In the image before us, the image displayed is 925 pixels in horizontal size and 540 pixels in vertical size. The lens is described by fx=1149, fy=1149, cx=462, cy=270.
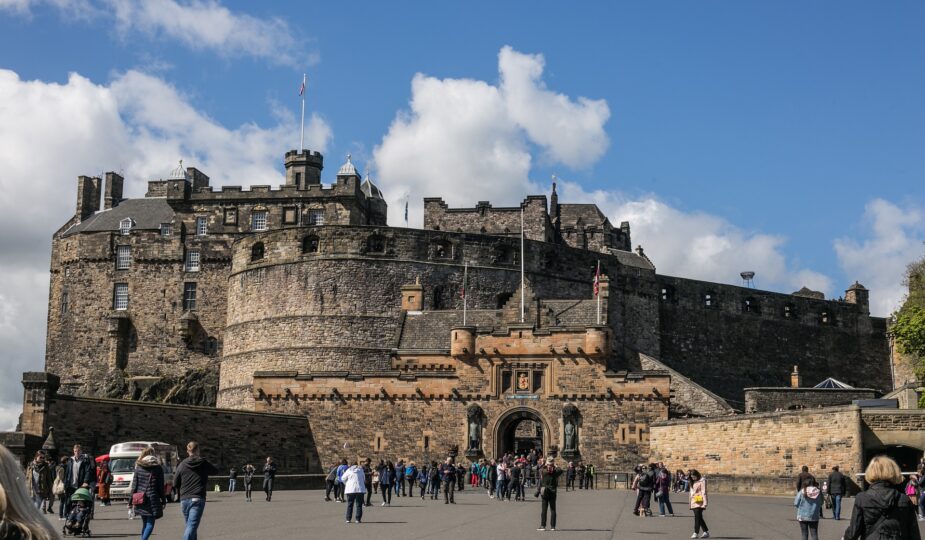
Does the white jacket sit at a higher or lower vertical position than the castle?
lower

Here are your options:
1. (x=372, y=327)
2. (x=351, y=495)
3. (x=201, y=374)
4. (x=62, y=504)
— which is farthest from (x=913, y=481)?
(x=201, y=374)

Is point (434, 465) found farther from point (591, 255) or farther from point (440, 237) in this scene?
point (591, 255)

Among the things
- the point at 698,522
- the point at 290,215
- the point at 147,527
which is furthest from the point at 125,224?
the point at 147,527

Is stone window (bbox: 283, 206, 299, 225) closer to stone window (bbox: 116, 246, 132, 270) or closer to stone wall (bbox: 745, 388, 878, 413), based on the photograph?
stone window (bbox: 116, 246, 132, 270)

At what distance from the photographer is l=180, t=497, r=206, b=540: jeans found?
13078 millimetres

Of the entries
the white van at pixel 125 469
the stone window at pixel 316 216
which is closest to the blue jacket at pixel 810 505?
the white van at pixel 125 469

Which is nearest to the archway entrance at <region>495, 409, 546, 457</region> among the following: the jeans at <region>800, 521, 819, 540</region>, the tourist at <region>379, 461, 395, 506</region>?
the tourist at <region>379, 461, 395, 506</region>

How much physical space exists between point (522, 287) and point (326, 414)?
10186 mm

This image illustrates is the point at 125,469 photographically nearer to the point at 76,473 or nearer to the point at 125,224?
the point at 76,473

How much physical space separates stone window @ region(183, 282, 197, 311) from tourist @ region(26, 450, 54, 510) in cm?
3656

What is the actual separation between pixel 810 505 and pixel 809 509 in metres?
0.06

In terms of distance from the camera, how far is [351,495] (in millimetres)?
21062

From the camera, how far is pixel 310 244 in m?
55.2

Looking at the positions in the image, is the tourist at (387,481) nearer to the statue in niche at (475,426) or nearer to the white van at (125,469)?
the white van at (125,469)
